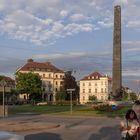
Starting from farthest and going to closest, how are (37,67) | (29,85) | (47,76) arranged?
(47,76) < (37,67) < (29,85)

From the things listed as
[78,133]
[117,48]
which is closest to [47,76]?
[117,48]

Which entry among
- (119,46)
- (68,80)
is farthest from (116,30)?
(68,80)

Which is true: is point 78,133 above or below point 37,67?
below

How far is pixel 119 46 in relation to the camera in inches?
2527

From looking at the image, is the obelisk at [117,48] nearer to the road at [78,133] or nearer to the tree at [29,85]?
the road at [78,133]

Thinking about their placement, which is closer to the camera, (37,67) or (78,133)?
(78,133)

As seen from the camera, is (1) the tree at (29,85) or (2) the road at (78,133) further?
(1) the tree at (29,85)

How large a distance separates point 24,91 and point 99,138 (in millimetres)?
120986

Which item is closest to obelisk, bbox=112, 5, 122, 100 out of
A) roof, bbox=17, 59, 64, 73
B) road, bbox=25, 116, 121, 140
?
road, bbox=25, 116, 121, 140

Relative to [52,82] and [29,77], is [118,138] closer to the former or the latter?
[29,77]

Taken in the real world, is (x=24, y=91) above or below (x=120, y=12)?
below

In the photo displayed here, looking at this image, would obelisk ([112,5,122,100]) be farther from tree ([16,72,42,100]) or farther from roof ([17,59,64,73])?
roof ([17,59,64,73])

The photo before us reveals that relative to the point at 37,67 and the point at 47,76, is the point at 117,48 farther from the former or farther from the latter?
the point at 47,76

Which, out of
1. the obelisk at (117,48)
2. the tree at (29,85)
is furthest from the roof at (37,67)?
the obelisk at (117,48)
